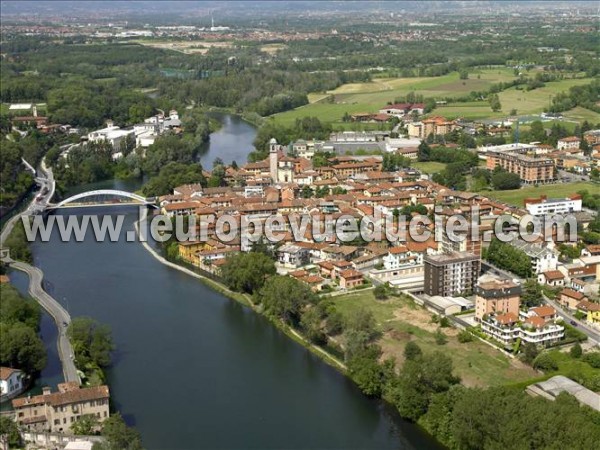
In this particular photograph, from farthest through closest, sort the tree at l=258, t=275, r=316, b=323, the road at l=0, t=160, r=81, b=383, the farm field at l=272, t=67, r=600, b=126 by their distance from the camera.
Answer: the farm field at l=272, t=67, r=600, b=126 → the tree at l=258, t=275, r=316, b=323 → the road at l=0, t=160, r=81, b=383

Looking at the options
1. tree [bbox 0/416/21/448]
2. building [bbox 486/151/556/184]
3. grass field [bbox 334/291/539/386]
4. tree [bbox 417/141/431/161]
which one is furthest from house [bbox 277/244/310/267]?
tree [bbox 417/141/431/161]

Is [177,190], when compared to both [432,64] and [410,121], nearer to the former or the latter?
[410,121]

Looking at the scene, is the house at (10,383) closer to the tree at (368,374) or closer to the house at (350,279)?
the tree at (368,374)

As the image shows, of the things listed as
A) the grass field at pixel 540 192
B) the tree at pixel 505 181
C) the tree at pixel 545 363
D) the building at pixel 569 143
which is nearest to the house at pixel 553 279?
the tree at pixel 545 363

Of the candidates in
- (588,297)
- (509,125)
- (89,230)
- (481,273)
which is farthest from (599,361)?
(509,125)

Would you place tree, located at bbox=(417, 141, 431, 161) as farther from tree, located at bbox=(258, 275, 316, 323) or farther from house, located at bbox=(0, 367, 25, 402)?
house, located at bbox=(0, 367, 25, 402)

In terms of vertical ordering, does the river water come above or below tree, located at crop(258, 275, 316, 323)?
below

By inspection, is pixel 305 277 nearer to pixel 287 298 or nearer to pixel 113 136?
pixel 287 298
